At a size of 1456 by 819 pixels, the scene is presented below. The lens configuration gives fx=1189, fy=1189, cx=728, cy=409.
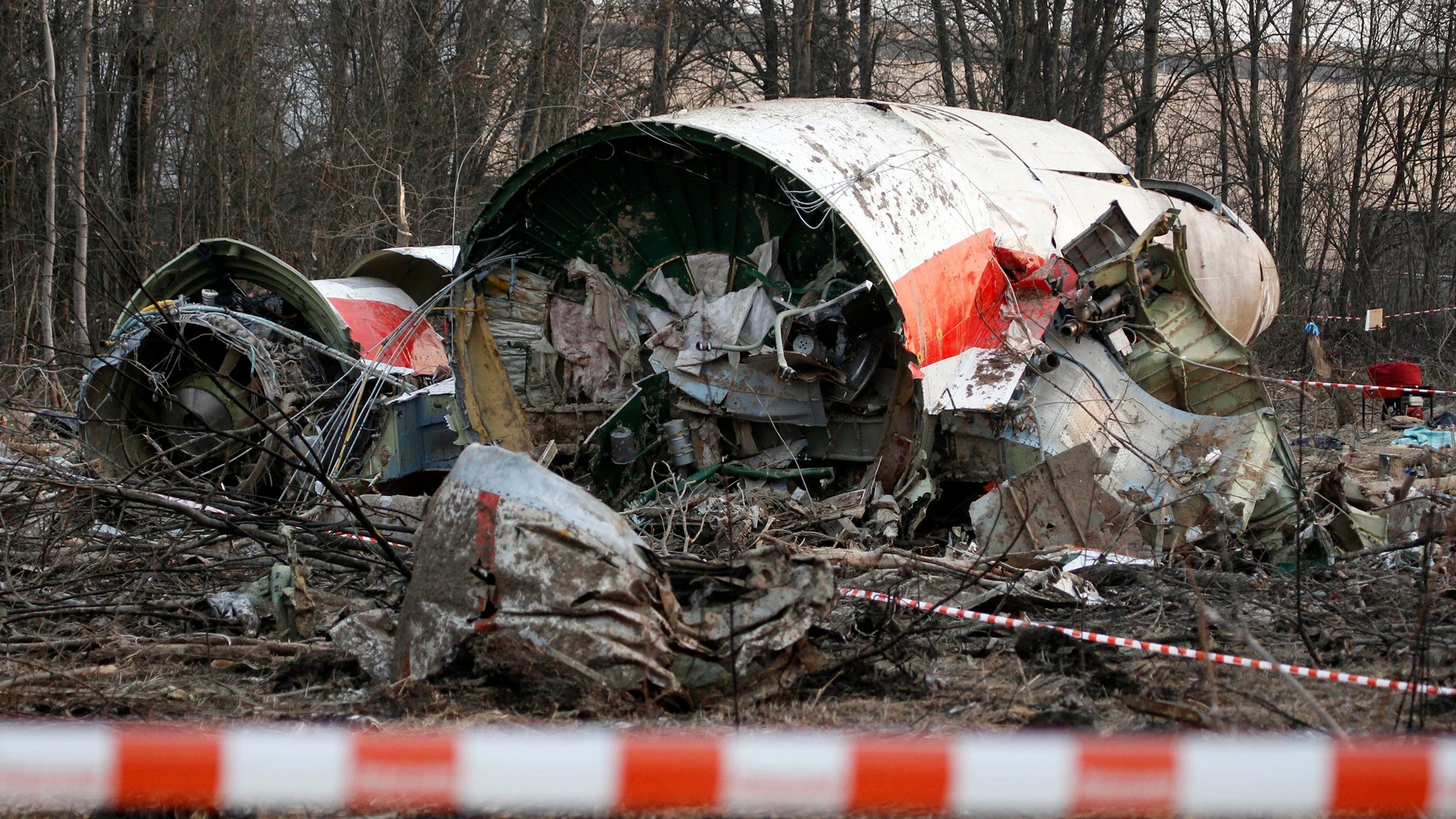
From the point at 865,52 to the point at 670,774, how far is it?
828 inches

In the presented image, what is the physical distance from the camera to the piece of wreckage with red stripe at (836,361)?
20.9 feet

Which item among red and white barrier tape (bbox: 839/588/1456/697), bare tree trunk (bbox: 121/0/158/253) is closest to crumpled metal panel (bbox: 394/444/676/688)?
red and white barrier tape (bbox: 839/588/1456/697)

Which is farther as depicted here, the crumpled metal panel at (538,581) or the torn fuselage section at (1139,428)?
the torn fuselage section at (1139,428)

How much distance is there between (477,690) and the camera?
3.70 m

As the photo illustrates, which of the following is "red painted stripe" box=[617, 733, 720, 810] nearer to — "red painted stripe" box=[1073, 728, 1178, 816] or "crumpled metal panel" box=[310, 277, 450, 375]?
"red painted stripe" box=[1073, 728, 1178, 816]

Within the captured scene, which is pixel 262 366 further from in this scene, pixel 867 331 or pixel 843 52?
pixel 843 52

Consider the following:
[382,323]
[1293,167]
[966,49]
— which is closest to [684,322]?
[382,323]

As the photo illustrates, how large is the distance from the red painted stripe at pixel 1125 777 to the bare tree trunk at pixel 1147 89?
20.4 metres

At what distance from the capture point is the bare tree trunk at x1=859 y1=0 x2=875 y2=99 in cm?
2150

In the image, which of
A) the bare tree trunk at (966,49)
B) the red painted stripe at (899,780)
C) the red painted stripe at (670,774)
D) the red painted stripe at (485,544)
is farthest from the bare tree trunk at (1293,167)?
the red painted stripe at (670,774)

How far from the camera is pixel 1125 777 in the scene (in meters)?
2.35

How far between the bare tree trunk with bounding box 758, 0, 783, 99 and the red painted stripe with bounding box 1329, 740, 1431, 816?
67.0 ft

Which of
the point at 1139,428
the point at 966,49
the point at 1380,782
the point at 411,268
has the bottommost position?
the point at 1380,782

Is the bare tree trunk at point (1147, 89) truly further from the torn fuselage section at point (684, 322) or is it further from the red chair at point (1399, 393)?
the torn fuselage section at point (684, 322)
